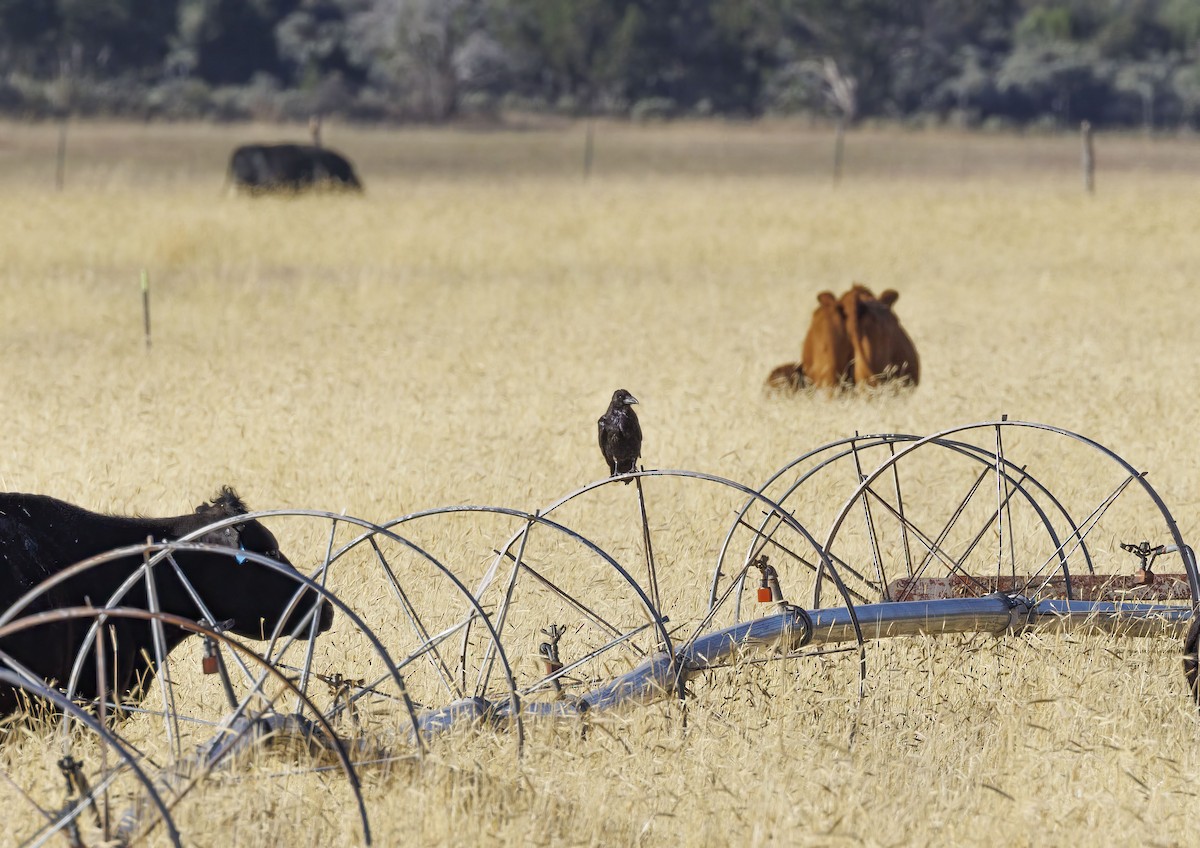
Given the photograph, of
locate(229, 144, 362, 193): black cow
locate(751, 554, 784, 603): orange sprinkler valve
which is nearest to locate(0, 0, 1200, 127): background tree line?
locate(229, 144, 362, 193): black cow

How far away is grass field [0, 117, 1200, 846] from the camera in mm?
4316

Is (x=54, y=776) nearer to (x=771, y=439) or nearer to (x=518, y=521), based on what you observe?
(x=518, y=521)

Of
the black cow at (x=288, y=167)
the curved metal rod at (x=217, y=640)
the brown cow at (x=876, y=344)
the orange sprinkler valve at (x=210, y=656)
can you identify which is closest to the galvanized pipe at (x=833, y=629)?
the curved metal rod at (x=217, y=640)

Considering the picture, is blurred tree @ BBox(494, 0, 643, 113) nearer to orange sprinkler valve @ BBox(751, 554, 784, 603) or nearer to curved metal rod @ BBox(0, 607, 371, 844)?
orange sprinkler valve @ BBox(751, 554, 784, 603)

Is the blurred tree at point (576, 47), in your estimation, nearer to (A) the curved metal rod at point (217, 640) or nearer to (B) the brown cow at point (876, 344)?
(B) the brown cow at point (876, 344)

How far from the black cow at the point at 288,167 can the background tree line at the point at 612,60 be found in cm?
3618

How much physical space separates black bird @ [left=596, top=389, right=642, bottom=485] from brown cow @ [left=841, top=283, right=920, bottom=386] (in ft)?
16.6

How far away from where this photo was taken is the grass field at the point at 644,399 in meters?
4.32

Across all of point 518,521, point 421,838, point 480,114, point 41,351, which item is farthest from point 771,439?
point 480,114

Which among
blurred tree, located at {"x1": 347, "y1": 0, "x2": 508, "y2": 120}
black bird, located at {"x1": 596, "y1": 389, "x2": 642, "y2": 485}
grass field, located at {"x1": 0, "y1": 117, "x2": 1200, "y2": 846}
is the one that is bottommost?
grass field, located at {"x1": 0, "y1": 117, "x2": 1200, "y2": 846}

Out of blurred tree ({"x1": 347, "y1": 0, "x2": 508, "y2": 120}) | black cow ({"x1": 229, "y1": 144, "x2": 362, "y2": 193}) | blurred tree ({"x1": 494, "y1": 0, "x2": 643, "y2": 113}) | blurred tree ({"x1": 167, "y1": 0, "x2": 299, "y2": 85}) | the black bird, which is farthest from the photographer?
blurred tree ({"x1": 167, "y1": 0, "x2": 299, "y2": 85})

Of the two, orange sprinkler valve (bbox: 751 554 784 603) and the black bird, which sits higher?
the black bird

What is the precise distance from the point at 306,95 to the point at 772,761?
210 ft

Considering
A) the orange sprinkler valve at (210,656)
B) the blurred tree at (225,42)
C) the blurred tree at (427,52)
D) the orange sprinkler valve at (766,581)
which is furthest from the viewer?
the blurred tree at (225,42)
